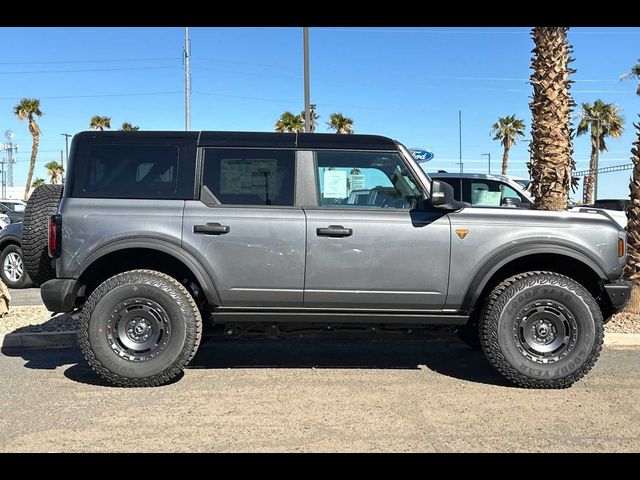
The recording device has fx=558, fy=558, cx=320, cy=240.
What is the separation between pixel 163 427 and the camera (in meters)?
3.76

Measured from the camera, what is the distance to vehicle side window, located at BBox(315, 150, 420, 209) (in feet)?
15.5

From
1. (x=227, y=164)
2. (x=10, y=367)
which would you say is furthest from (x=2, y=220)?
(x=227, y=164)

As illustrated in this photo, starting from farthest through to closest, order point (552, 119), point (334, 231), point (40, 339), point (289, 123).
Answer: point (289, 123)
point (552, 119)
point (40, 339)
point (334, 231)

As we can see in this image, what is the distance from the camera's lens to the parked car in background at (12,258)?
32.1 ft

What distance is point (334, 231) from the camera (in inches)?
179

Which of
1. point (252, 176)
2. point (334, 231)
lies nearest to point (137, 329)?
point (252, 176)

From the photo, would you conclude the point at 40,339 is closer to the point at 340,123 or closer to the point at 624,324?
the point at 624,324

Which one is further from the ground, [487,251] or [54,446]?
[487,251]

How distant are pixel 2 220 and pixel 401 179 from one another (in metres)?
15.4

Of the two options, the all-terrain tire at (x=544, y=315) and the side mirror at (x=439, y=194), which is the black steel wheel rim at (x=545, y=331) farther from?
the side mirror at (x=439, y=194)

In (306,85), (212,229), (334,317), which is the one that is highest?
(306,85)

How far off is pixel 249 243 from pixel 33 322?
3.55 meters
